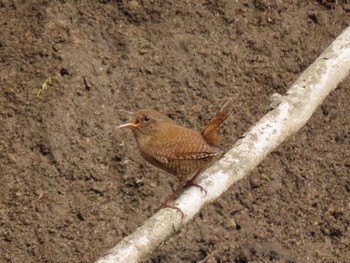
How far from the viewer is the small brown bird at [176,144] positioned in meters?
3.72

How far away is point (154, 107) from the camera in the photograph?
205 inches

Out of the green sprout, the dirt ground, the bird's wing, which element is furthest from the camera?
the green sprout

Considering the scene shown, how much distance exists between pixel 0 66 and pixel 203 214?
5.44 feet

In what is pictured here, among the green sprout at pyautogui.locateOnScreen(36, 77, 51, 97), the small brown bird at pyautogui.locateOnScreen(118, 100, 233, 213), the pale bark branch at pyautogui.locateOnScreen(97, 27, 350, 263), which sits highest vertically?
the pale bark branch at pyautogui.locateOnScreen(97, 27, 350, 263)

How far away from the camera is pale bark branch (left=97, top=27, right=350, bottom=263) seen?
2.97 metres

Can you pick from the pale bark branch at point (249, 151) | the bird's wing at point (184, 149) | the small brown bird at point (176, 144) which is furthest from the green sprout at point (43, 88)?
the pale bark branch at point (249, 151)

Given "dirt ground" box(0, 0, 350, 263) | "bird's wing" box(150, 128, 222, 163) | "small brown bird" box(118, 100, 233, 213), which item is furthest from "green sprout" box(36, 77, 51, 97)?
"bird's wing" box(150, 128, 222, 163)

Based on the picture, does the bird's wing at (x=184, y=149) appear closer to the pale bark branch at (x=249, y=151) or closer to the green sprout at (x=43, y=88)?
the pale bark branch at (x=249, y=151)

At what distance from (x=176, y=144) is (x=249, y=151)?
531 millimetres

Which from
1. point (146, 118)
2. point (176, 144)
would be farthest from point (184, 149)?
point (146, 118)

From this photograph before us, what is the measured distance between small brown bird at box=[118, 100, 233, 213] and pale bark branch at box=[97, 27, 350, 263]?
1.08 ft

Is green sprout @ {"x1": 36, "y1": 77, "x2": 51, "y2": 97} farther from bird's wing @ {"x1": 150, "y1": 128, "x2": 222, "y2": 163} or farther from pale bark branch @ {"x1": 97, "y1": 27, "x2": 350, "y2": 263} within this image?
pale bark branch @ {"x1": 97, "y1": 27, "x2": 350, "y2": 263}

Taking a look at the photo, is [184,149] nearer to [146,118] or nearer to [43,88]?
[146,118]

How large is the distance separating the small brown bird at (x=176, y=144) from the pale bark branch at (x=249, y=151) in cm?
33
